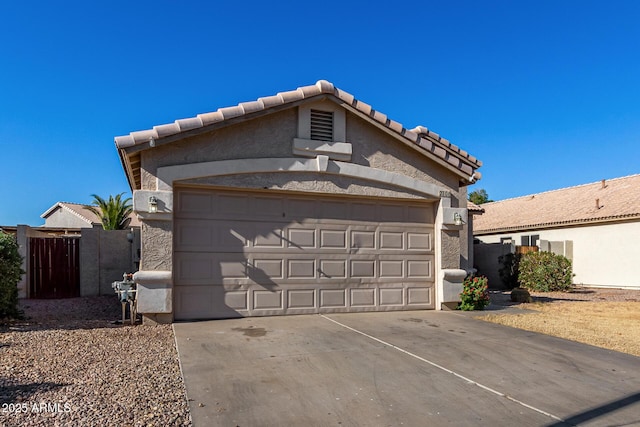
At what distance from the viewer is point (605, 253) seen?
761 inches

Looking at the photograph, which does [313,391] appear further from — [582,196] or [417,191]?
[582,196]

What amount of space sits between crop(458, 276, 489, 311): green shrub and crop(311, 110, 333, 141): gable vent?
4653 mm

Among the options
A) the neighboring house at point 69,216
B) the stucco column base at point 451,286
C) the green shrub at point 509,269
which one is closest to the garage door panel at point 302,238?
the stucco column base at point 451,286

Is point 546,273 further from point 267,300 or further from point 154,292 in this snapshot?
point 154,292

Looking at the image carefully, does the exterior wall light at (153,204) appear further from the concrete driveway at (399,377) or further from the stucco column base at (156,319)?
the concrete driveway at (399,377)

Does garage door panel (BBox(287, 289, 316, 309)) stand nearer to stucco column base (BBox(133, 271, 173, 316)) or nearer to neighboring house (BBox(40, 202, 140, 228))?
stucco column base (BBox(133, 271, 173, 316))

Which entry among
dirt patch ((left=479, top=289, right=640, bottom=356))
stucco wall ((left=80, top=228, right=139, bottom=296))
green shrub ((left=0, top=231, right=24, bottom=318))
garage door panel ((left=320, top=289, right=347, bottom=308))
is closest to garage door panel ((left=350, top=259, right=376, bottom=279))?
garage door panel ((left=320, top=289, right=347, bottom=308))

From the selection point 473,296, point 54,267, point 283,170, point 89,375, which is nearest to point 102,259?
point 54,267

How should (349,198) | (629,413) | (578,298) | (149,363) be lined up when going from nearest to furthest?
(629,413), (149,363), (349,198), (578,298)

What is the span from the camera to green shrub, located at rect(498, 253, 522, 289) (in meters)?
18.1

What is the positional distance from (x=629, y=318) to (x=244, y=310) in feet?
27.6

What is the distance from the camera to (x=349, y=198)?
9.73 metres

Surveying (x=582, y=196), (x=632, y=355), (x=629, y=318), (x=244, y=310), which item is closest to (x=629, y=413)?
(x=632, y=355)

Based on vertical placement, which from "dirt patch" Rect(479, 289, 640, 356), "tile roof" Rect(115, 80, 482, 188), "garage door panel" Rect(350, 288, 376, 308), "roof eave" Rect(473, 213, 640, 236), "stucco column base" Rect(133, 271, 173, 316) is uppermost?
"tile roof" Rect(115, 80, 482, 188)
